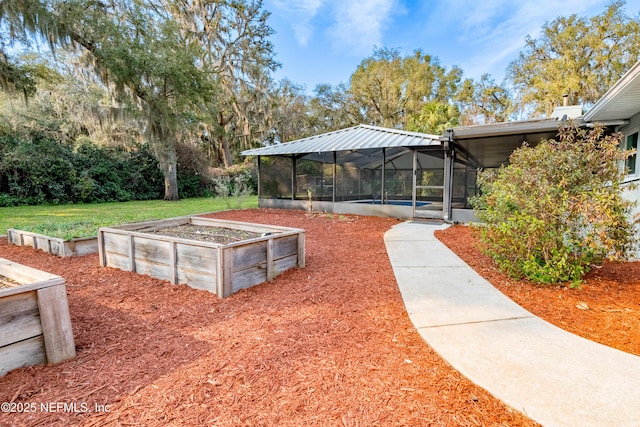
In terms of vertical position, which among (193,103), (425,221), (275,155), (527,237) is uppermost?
(193,103)

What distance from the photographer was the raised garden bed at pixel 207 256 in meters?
3.31

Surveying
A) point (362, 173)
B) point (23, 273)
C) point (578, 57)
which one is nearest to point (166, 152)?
point (362, 173)

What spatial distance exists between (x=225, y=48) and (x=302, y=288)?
1927cm

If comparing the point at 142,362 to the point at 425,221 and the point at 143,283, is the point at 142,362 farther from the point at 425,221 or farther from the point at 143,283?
the point at 425,221

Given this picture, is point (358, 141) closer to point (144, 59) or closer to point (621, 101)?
point (621, 101)

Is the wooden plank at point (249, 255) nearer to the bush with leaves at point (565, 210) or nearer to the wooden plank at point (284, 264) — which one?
the wooden plank at point (284, 264)

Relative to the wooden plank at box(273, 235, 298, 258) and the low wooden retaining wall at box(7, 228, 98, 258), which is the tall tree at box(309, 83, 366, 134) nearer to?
the low wooden retaining wall at box(7, 228, 98, 258)

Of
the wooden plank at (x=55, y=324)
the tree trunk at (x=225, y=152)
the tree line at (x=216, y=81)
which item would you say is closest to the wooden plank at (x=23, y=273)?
the wooden plank at (x=55, y=324)

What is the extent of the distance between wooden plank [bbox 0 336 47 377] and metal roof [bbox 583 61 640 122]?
253 inches

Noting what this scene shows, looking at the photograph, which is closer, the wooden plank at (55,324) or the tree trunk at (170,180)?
the wooden plank at (55,324)

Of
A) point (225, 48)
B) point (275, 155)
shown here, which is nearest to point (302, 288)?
point (275, 155)

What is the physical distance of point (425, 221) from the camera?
8.80 meters

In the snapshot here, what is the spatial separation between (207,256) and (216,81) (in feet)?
53.7

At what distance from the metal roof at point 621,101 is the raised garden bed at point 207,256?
475cm
